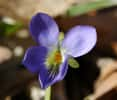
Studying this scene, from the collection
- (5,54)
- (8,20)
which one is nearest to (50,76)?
(5,54)

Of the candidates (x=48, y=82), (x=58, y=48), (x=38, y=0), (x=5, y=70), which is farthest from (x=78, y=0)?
(x=48, y=82)

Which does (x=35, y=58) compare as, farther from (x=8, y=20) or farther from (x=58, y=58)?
(x=8, y=20)

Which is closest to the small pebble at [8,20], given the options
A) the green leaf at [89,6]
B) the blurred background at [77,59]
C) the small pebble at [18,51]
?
the blurred background at [77,59]

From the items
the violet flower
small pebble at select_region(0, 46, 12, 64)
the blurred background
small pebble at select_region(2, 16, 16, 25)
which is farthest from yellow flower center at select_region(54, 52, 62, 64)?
small pebble at select_region(2, 16, 16, 25)

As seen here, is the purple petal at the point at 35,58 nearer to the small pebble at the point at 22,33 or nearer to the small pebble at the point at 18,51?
the small pebble at the point at 18,51

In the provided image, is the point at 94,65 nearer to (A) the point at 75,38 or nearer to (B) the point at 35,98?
(B) the point at 35,98
